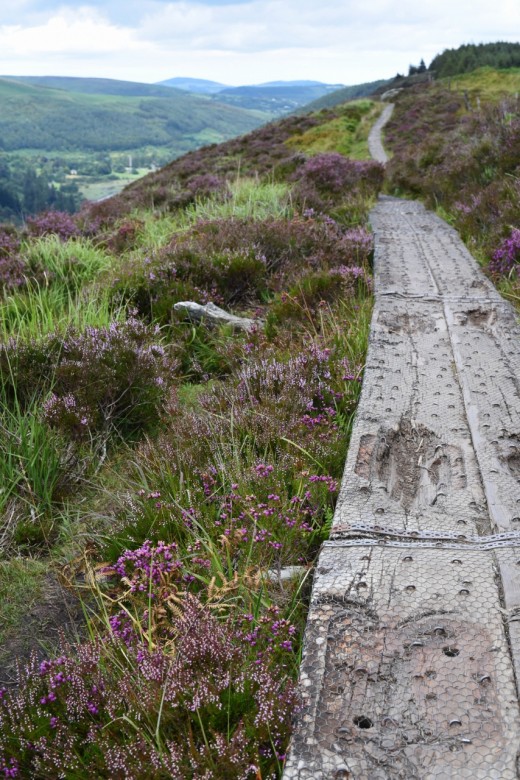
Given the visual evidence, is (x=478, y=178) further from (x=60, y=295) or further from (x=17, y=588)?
(x=17, y=588)

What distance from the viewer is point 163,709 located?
1.70 m

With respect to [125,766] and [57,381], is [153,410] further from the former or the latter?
[125,766]

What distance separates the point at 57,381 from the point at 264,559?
6.96 feet

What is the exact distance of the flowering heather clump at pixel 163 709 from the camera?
1.58 m

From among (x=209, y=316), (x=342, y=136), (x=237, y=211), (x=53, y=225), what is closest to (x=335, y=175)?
(x=237, y=211)

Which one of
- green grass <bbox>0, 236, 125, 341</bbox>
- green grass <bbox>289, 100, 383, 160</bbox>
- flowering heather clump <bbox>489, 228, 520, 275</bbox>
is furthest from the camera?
green grass <bbox>289, 100, 383, 160</bbox>

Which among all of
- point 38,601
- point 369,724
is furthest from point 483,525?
point 38,601

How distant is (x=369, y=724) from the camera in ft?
5.22

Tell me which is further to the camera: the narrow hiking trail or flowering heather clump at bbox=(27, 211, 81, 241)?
flowering heather clump at bbox=(27, 211, 81, 241)

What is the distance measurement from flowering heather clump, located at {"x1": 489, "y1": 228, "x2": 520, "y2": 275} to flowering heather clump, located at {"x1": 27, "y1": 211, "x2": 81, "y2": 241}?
7314 mm

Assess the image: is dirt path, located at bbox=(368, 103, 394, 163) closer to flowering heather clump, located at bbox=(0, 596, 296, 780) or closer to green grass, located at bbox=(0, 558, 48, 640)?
green grass, located at bbox=(0, 558, 48, 640)

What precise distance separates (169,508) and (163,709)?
44.2 inches

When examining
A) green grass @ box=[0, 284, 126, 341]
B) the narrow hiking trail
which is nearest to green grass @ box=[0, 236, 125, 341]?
green grass @ box=[0, 284, 126, 341]

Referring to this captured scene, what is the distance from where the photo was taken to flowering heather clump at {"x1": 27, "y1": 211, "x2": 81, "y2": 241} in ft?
35.4
